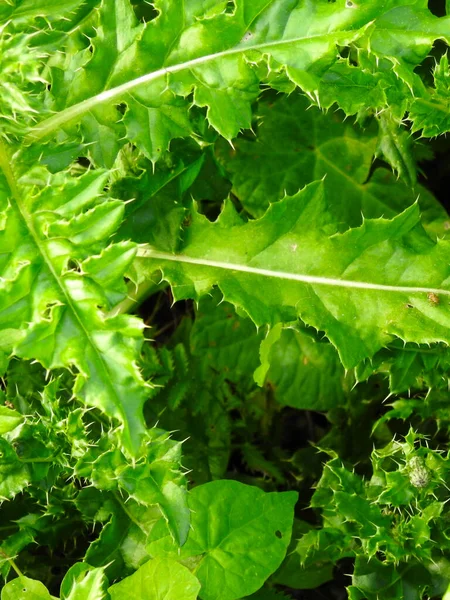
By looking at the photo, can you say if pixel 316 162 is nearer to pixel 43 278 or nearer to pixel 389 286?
pixel 389 286

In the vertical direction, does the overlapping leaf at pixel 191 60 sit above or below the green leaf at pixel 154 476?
above

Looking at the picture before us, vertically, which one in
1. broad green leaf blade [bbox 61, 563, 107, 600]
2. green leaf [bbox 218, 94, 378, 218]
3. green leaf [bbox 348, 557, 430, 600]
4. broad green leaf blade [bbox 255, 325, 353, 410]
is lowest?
green leaf [bbox 348, 557, 430, 600]

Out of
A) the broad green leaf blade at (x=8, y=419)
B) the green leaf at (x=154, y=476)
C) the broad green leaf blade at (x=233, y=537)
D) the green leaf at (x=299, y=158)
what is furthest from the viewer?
the green leaf at (x=299, y=158)

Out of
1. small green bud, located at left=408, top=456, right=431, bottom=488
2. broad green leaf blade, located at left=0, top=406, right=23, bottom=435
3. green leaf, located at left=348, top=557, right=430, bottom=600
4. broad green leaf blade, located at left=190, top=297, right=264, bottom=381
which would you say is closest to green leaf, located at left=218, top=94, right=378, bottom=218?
broad green leaf blade, located at left=190, top=297, right=264, bottom=381

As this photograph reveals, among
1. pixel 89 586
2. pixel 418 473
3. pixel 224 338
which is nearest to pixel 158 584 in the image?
pixel 89 586

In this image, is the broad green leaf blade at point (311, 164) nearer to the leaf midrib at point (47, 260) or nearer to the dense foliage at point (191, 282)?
the dense foliage at point (191, 282)

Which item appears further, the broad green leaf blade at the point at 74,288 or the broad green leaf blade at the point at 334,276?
the broad green leaf blade at the point at 334,276

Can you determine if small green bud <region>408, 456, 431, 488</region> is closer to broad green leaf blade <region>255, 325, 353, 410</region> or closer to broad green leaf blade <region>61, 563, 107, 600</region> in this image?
broad green leaf blade <region>255, 325, 353, 410</region>

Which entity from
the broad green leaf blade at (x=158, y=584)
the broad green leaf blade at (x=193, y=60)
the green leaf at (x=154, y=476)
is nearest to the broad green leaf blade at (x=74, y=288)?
the broad green leaf blade at (x=193, y=60)
